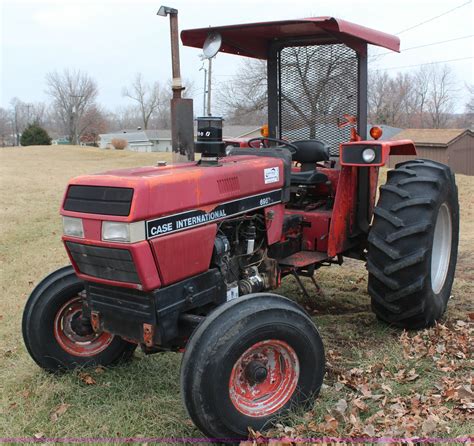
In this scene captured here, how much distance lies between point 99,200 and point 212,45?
5.96ft

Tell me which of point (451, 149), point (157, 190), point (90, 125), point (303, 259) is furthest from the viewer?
point (90, 125)

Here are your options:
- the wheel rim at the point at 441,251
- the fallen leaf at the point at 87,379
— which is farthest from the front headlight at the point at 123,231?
the wheel rim at the point at 441,251

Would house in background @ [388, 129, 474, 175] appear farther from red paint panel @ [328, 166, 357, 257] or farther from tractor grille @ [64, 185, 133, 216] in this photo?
tractor grille @ [64, 185, 133, 216]

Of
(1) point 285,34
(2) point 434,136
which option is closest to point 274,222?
(1) point 285,34

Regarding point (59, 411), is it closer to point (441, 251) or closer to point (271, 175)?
point (271, 175)

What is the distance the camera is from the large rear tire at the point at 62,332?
3.71 metres

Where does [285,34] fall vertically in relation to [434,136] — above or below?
above

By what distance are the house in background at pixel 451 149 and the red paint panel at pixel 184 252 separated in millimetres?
31166

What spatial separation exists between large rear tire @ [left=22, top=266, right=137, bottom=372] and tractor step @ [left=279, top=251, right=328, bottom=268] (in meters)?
1.36

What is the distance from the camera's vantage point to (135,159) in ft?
119

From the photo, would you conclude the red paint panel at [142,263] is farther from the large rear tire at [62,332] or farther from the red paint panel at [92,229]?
the large rear tire at [62,332]

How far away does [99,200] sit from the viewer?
306 cm

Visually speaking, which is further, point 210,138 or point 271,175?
point 271,175

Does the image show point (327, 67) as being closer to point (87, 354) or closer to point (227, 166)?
point (227, 166)
